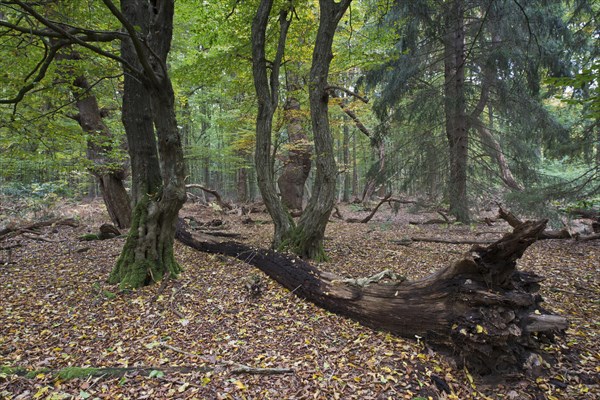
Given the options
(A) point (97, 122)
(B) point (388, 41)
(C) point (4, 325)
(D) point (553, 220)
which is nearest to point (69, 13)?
(A) point (97, 122)

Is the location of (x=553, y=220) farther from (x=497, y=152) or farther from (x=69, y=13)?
(x=69, y=13)

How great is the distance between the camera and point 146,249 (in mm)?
5227

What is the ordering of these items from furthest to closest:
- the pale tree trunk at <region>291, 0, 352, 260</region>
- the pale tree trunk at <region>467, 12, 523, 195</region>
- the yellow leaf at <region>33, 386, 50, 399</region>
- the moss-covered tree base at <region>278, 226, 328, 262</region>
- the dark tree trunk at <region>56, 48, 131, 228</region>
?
the pale tree trunk at <region>467, 12, 523, 195</region> < the dark tree trunk at <region>56, 48, 131, 228</region> < the moss-covered tree base at <region>278, 226, 328, 262</region> < the pale tree trunk at <region>291, 0, 352, 260</region> < the yellow leaf at <region>33, 386, 50, 399</region>

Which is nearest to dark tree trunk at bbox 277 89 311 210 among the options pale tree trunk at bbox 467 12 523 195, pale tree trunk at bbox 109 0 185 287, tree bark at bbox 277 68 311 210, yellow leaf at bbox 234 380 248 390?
tree bark at bbox 277 68 311 210

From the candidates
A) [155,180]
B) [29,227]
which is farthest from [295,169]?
[29,227]

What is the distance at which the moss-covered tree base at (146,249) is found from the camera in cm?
511

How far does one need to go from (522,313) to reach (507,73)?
8.62 metres

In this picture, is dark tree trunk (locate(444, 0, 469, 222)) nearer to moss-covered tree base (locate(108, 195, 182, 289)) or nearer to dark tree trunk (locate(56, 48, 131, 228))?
moss-covered tree base (locate(108, 195, 182, 289))

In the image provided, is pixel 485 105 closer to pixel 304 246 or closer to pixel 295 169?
pixel 295 169

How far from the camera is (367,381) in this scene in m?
3.04

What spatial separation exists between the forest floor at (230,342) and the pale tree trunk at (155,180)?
1.30 ft

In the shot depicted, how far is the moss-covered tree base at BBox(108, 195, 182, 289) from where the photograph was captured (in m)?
5.11

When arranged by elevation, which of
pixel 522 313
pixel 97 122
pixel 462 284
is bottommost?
pixel 522 313

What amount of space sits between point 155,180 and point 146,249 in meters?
1.23
